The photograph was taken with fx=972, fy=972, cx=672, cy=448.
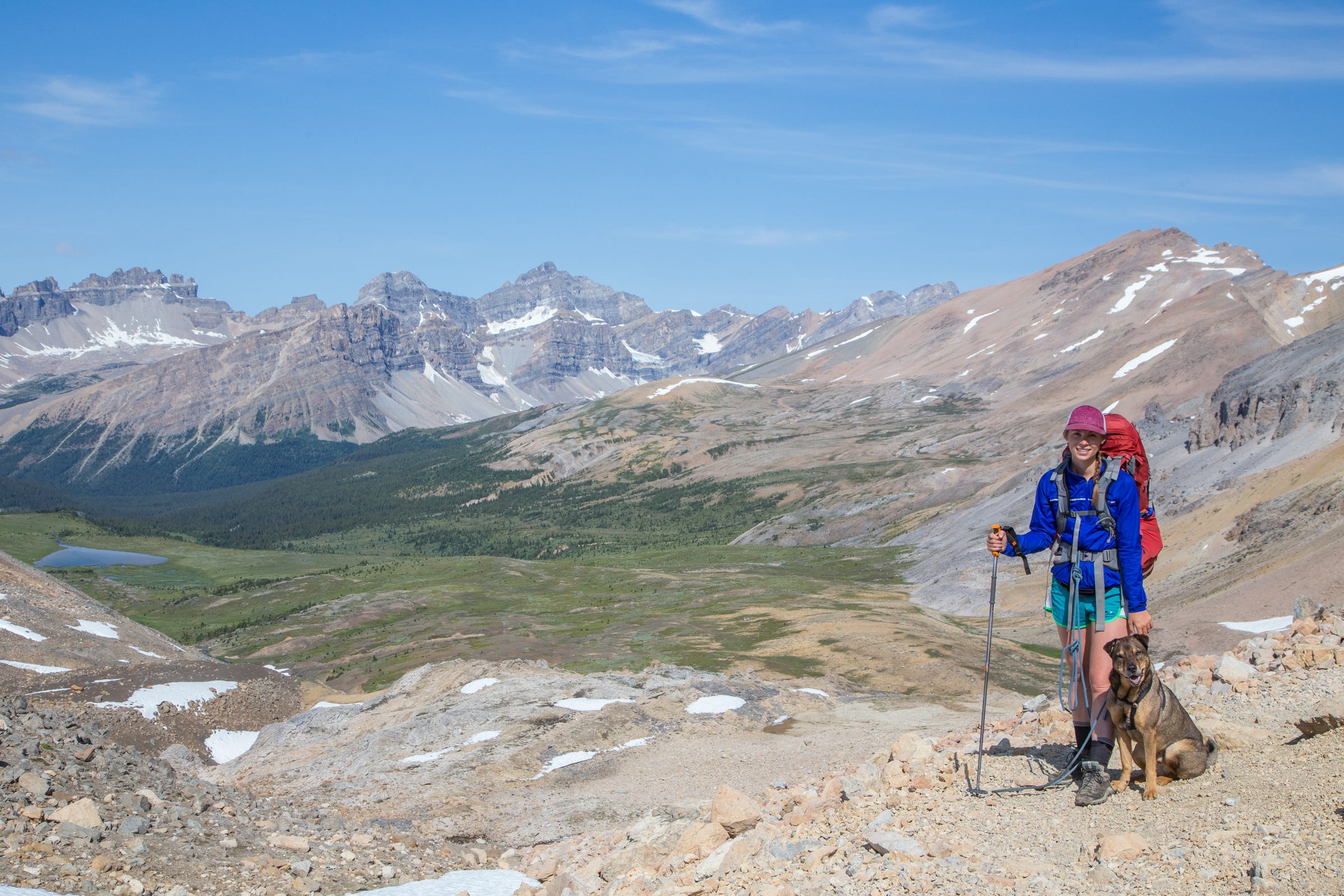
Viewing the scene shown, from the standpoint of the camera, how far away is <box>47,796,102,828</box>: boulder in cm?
1596

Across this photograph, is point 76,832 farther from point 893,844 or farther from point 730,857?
point 893,844

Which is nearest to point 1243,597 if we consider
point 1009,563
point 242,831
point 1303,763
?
point 1009,563

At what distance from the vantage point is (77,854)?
1518 cm

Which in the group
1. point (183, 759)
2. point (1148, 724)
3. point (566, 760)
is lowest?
point (183, 759)

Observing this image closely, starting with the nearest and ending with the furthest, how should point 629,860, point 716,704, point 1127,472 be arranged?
point 1127,472 → point 629,860 → point 716,704

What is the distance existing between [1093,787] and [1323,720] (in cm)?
313

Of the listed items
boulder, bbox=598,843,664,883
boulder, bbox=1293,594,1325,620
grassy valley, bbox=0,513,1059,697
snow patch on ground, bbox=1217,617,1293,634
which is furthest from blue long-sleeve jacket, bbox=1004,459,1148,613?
snow patch on ground, bbox=1217,617,1293,634

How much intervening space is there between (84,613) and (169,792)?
149ft

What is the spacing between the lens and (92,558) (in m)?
168

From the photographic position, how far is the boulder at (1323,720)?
1204cm

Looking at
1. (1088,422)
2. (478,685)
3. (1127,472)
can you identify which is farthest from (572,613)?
(1088,422)

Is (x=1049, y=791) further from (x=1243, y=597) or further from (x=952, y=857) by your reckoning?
(x=1243, y=597)

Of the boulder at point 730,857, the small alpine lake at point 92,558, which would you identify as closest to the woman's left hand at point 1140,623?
the boulder at point 730,857

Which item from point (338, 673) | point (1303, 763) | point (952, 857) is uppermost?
point (1303, 763)
